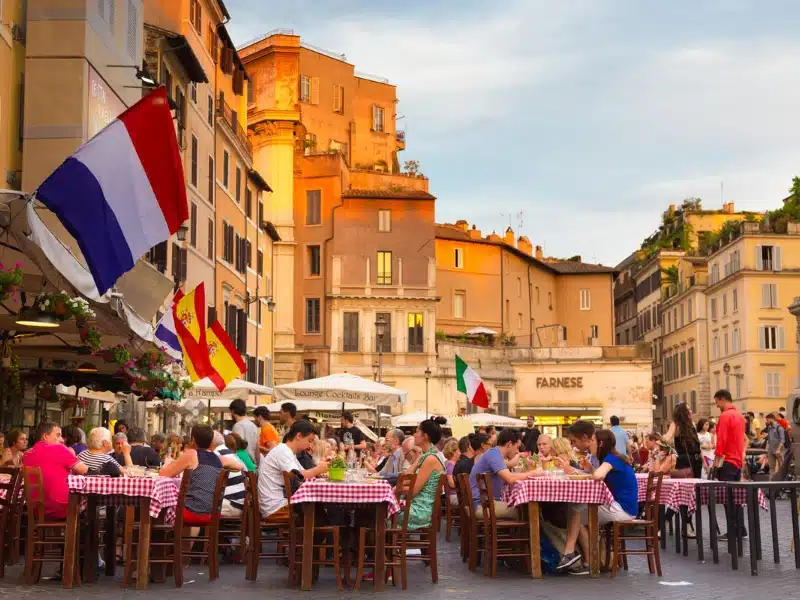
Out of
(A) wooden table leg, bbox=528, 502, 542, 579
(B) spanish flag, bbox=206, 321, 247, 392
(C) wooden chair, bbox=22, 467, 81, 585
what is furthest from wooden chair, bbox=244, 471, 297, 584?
(B) spanish flag, bbox=206, 321, 247, 392

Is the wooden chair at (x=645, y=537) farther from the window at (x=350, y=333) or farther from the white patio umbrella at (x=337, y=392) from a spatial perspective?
the window at (x=350, y=333)

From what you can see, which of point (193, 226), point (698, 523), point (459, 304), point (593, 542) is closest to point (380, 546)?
point (593, 542)

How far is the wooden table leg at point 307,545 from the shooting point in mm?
12461

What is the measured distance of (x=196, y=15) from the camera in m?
40.4

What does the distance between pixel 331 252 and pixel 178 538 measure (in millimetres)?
53598

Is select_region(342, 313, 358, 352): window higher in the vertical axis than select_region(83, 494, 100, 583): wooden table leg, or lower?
higher

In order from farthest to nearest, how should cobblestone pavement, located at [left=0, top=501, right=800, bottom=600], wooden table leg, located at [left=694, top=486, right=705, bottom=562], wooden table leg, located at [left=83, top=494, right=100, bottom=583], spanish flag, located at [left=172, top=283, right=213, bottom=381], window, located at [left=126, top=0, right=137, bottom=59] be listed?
1. window, located at [left=126, top=0, right=137, bottom=59]
2. spanish flag, located at [left=172, top=283, right=213, bottom=381]
3. wooden table leg, located at [left=694, top=486, right=705, bottom=562]
4. wooden table leg, located at [left=83, top=494, right=100, bottom=583]
5. cobblestone pavement, located at [left=0, top=501, right=800, bottom=600]

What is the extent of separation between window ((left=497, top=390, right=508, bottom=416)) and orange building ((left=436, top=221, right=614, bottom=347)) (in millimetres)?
3889

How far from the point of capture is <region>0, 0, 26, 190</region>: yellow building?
22.4 metres

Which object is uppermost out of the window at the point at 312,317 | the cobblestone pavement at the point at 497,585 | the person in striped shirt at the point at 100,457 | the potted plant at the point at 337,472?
the window at the point at 312,317

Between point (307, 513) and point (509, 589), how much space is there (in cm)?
197

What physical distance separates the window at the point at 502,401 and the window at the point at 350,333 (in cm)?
1075

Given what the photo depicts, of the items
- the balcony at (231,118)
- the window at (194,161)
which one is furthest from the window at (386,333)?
the window at (194,161)

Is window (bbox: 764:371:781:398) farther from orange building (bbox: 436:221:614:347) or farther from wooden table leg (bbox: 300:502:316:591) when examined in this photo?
wooden table leg (bbox: 300:502:316:591)
